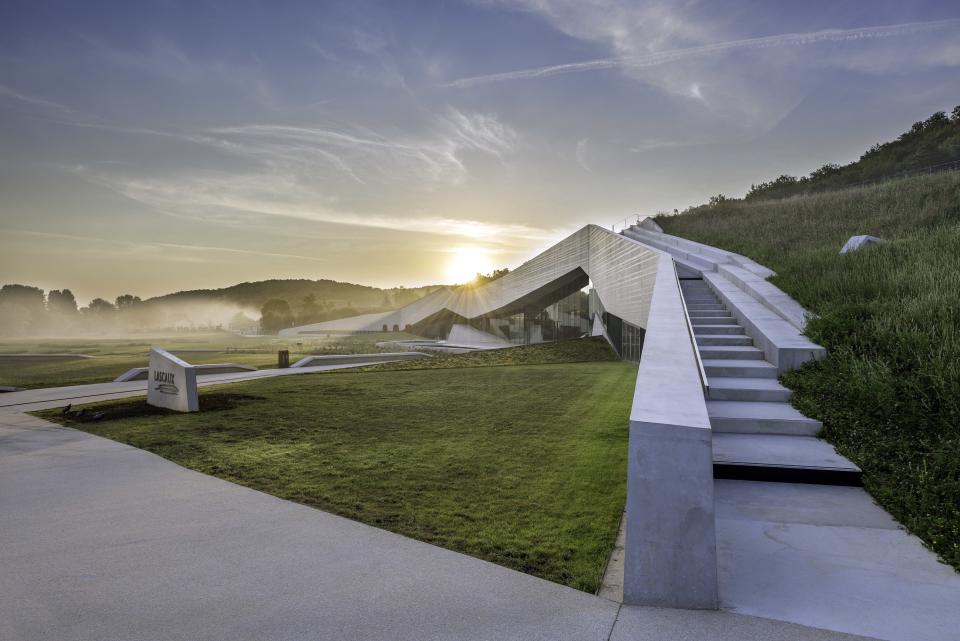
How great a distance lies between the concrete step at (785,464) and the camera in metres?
3.56

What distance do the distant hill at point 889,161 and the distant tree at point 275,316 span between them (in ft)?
198

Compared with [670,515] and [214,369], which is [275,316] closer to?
[214,369]

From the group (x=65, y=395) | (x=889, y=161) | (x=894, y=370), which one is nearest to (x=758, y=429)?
(x=894, y=370)

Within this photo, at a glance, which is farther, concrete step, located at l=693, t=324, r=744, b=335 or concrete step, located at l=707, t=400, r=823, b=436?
concrete step, located at l=693, t=324, r=744, b=335

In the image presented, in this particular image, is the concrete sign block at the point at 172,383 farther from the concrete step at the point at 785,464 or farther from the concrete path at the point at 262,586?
the concrete step at the point at 785,464

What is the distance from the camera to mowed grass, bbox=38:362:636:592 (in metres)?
3.26

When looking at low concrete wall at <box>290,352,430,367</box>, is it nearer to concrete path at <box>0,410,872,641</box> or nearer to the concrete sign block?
the concrete sign block

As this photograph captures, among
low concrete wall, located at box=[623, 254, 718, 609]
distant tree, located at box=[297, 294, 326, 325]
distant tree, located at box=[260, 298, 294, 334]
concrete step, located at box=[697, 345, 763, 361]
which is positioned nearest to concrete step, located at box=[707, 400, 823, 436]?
concrete step, located at box=[697, 345, 763, 361]

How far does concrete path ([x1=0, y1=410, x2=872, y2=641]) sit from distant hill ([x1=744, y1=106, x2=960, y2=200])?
41875mm

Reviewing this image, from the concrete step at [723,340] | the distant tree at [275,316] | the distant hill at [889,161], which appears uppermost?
the distant hill at [889,161]

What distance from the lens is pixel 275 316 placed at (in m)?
77.8

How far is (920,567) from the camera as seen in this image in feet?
8.38

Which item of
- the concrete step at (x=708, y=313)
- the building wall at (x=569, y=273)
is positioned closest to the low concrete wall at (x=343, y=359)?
the building wall at (x=569, y=273)

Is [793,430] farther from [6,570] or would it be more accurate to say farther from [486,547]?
[6,570]
